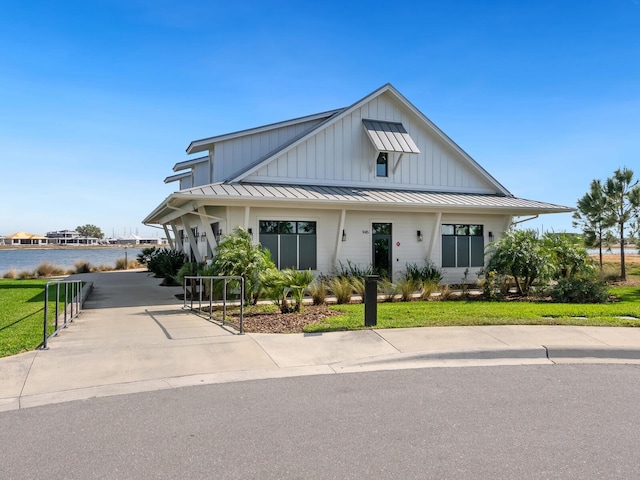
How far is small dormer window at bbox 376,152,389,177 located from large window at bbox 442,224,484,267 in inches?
120

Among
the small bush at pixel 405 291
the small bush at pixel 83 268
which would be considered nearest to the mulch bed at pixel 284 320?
the small bush at pixel 405 291

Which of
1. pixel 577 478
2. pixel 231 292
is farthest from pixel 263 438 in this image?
pixel 231 292

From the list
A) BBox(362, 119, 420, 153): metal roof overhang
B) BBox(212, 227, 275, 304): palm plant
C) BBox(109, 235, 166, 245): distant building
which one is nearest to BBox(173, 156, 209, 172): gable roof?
BBox(362, 119, 420, 153): metal roof overhang

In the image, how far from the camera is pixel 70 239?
131625 millimetres

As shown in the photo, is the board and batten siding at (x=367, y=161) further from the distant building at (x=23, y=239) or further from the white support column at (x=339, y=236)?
the distant building at (x=23, y=239)

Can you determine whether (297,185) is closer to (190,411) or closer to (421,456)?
(190,411)

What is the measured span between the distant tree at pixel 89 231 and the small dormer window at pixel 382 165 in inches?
5608

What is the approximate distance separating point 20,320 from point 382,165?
13.0 metres

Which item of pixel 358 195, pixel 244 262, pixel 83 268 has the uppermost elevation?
pixel 358 195

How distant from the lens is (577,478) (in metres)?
3.96

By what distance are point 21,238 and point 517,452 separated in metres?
128

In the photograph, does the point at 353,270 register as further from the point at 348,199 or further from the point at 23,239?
the point at 23,239

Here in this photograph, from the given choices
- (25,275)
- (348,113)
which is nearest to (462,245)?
(348,113)

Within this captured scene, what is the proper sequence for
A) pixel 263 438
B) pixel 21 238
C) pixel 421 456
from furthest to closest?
pixel 21 238
pixel 263 438
pixel 421 456
